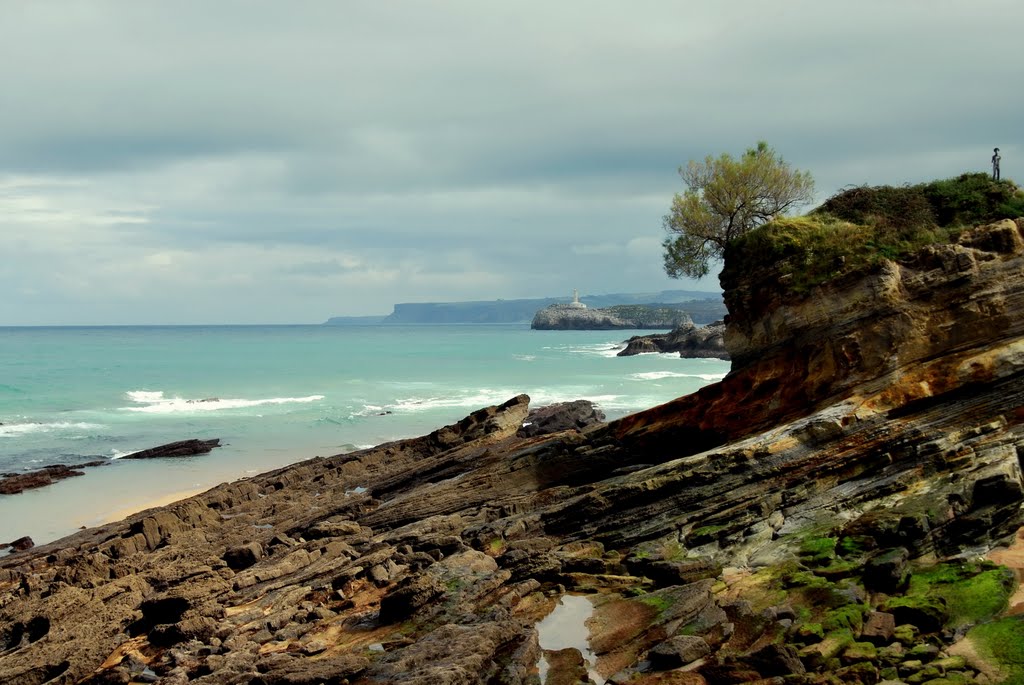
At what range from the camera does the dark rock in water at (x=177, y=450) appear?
37.5 m

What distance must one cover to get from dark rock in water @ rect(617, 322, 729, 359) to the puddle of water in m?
78.7

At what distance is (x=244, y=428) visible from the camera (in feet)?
154

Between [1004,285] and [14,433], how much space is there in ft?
154

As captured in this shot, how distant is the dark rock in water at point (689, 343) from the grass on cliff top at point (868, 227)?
6957 cm

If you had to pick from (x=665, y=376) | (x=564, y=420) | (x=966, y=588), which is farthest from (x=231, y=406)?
(x=966, y=588)

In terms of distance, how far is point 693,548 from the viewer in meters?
15.7

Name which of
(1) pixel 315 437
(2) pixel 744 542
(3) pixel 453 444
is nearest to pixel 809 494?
(2) pixel 744 542

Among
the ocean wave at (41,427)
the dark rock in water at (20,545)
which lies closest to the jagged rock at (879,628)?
the dark rock in water at (20,545)

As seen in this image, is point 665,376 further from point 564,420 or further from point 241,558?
point 241,558

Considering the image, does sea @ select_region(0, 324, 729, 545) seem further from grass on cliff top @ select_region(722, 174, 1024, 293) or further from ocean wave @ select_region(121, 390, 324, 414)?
grass on cliff top @ select_region(722, 174, 1024, 293)

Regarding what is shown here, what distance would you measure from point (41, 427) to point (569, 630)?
4469 centimetres

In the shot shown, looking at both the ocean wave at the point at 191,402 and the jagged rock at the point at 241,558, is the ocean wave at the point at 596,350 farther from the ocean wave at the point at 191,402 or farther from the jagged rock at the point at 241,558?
the jagged rock at the point at 241,558

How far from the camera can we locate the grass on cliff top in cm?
1919

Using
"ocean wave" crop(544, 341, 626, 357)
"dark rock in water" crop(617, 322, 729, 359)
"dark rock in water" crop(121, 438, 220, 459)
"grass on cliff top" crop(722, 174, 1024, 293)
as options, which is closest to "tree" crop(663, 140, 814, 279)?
"grass on cliff top" crop(722, 174, 1024, 293)
